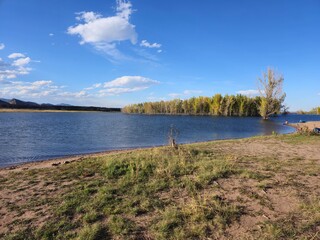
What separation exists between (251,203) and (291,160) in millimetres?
5908

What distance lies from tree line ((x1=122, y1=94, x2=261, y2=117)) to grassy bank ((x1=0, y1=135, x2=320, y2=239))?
98.7m

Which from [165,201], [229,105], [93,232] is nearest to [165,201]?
[165,201]

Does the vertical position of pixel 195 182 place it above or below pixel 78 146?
above

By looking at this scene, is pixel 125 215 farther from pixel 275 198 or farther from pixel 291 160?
pixel 291 160

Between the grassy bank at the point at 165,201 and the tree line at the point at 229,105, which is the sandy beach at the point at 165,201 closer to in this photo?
the grassy bank at the point at 165,201

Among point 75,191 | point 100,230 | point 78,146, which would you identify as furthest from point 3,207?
point 78,146

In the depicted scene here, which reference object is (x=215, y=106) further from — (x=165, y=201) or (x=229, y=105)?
(x=165, y=201)

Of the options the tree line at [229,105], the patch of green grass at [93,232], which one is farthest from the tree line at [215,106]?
the patch of green grass at [93,232]

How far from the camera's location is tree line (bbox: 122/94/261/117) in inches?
4341

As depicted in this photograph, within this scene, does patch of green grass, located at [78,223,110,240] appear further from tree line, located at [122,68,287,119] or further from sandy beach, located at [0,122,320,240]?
tree line, located at [122,68,287,119]

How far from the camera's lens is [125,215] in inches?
220

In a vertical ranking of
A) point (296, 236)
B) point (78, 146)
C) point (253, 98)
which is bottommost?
point (78, 146)

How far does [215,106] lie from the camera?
372 feet

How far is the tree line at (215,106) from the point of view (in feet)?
362
